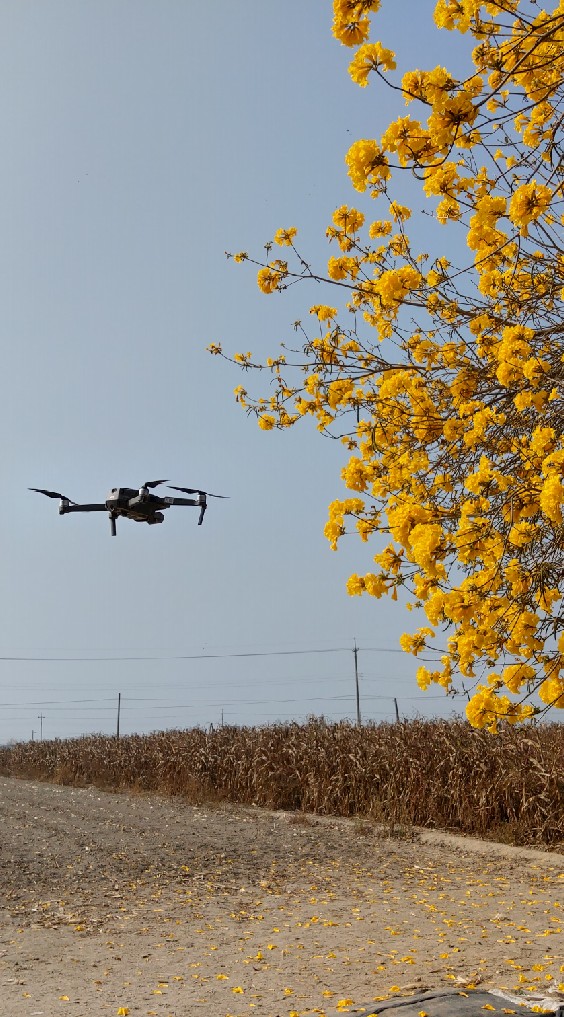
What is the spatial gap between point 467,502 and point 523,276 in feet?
4.76

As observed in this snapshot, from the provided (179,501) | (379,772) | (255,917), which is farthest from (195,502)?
(379,772)

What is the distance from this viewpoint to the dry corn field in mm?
12703

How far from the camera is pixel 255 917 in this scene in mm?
7562

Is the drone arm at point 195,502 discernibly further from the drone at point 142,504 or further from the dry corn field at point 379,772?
the dry corn field at point 379,772

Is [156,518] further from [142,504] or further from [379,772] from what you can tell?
[379,772]

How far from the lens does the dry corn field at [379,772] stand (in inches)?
500

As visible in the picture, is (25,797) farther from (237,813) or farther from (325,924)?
(325,924)

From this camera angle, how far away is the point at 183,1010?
16.1ft

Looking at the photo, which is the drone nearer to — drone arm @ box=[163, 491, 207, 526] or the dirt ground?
drone arm @ box=[163, 491, 207, 526]

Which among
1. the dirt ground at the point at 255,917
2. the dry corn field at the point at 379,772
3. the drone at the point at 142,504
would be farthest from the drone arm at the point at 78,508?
the dry corn field at the point at 379,772

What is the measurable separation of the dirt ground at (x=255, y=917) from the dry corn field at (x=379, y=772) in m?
1.15

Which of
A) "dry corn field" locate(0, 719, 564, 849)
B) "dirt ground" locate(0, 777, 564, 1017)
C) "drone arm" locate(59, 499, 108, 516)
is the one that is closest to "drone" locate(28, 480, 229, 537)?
"drone arm" locate(59, 499, 108, 516)

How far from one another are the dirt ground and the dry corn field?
1151mm

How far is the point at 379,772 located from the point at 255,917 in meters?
8.02
